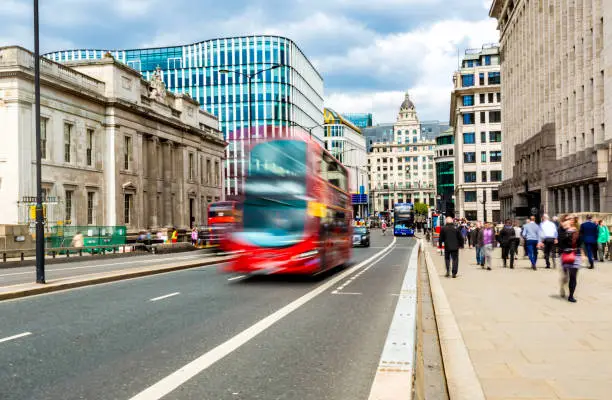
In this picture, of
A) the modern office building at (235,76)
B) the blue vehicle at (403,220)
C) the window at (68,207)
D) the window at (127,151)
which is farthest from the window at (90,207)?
the modern office building at (235,76)

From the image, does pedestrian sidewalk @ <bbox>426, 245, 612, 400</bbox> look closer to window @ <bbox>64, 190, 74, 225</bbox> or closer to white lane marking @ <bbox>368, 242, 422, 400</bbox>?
white lane marking @ <bbox>368, 242, 422, 400</bbox>

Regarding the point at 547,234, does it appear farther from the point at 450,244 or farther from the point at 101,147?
the point at 101,147

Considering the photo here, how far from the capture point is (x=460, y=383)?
612 cm

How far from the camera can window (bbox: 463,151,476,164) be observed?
107250 mm

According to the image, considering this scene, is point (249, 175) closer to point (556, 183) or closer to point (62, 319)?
point (62, 319)

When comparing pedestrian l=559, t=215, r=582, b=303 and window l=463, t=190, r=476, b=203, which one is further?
window l=463, t=190, r=476, b=203

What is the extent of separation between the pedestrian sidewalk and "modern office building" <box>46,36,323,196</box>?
3133 inches

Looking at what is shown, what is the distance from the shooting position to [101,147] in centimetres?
4916

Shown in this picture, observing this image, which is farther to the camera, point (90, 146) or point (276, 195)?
point (90, 146)

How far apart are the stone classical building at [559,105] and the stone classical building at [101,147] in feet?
107

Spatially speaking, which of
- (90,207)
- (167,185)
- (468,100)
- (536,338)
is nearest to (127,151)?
(90,207)

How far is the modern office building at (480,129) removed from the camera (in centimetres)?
10506

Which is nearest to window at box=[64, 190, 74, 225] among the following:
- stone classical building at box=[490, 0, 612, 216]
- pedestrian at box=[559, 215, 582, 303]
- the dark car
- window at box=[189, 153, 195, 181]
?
the dark car

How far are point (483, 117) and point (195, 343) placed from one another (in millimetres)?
103547
